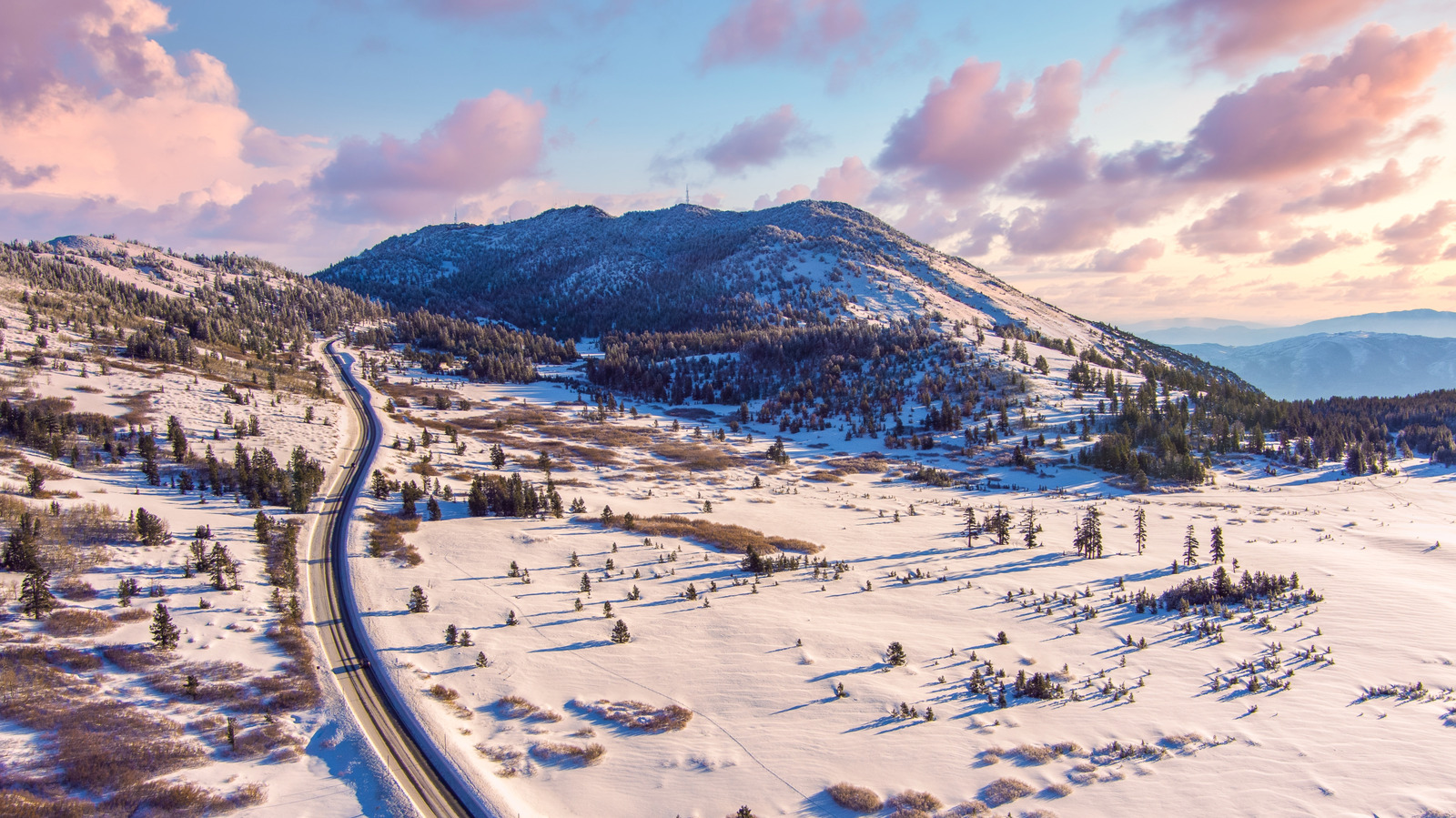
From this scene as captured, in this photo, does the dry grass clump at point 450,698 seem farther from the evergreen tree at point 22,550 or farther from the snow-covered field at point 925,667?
the evergreen tree at point 22,550

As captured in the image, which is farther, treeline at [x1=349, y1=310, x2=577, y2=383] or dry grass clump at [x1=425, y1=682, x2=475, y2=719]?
treeline at [x1=349, y1=310, x2=577, y2=383]

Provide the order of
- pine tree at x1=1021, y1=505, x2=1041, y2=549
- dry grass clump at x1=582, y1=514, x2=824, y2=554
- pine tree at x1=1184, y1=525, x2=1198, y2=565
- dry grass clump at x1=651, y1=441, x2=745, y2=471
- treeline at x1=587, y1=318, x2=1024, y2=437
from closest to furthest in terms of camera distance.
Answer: pine tree at x1=1184, y1=525, x2=1198, y2=565 → dry grass clump at x1=582, y1=514, x2=824, y2=554 → pine tree at x1=1021, y1=505, x2=1041, y2=549 → dry grass clump at x1=651, y1=441, x2=745, y2=471 → treeline at x1=587, y1=318, x2=1024, y2=437

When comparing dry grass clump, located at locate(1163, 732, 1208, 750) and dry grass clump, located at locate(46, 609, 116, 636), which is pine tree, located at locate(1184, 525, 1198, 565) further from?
dry grass clump, located at locate(46, 609, 116, 636)

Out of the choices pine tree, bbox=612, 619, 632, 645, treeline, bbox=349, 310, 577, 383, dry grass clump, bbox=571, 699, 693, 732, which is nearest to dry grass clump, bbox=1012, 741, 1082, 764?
dry grass clump, bbox=571, 699, 693, 732

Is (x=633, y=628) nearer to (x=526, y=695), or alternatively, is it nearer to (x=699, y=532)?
(x=526, y=695)

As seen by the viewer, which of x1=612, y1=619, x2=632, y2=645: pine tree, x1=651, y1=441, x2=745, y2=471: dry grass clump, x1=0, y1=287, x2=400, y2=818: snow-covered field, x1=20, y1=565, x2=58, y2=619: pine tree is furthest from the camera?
x1=651, y1=441, x2=745, y2=471: dry grass clump

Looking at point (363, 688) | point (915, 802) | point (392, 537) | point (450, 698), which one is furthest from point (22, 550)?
point (915, 802)

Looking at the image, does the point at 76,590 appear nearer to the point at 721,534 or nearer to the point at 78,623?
the point at 78,623
